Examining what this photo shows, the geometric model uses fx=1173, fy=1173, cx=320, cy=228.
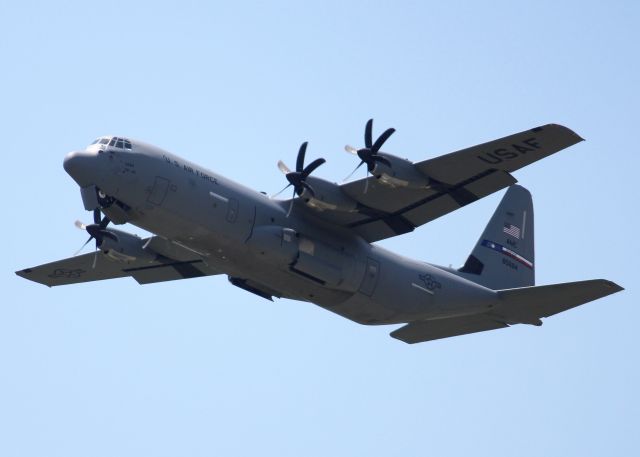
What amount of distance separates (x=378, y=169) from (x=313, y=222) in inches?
142

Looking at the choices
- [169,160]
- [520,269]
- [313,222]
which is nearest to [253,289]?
[313,222]

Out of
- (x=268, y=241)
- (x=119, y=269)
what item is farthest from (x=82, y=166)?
(x=119, y=269)

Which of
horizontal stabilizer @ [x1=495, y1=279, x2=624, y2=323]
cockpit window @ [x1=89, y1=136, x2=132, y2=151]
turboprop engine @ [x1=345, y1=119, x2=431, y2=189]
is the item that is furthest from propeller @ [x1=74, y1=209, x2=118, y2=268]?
horizontal stabilizer @ [x1=495, y1=279, x2=624, y2=323]

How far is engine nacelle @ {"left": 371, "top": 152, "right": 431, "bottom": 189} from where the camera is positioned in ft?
113

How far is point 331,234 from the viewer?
37.2 metres

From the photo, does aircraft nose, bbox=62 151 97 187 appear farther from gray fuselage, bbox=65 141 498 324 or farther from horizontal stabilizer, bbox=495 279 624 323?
horizontal stabilizer, bbox=495 279 624 323

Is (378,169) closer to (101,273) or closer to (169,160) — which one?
(169,160)

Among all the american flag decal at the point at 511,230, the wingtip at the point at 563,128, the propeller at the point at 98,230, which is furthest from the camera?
the american flag decal at the point at 511,230

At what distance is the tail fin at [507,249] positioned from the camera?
134 feet

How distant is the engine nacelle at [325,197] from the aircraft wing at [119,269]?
21.2ft

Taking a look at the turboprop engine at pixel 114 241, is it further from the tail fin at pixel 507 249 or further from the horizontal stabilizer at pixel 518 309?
the tail fin at pixel 507 249

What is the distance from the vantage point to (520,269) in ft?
137

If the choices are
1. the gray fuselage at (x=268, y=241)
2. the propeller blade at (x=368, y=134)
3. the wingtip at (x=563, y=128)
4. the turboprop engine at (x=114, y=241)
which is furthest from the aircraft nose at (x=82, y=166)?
the wingtip at (x=563, y=128)

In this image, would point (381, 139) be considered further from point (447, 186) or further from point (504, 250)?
point (504, 250)
